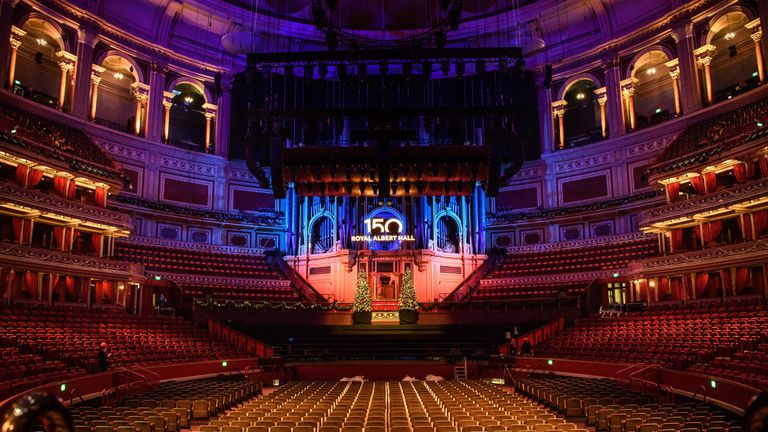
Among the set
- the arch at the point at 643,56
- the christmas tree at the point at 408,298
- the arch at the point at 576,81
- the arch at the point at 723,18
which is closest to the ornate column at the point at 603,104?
the arch at the point at 576,81

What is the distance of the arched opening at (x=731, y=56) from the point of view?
93.3 feet

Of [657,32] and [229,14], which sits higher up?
[229,14]

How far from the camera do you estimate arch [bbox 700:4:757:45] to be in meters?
27.0

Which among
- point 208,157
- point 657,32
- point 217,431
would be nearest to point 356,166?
point 217,431

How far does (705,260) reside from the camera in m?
23.6

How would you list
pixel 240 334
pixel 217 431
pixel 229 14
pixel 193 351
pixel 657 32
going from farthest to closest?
pixel 229 14 < pixel 657 32 < pixel 240 334 < pixel 193 351 < pixel 217 431

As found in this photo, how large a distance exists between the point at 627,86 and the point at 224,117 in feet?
72.5

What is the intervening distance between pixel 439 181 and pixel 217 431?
14.1m

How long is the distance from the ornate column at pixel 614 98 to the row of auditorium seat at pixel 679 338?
36.3 feet

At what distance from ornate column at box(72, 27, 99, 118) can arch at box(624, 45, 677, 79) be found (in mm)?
26986

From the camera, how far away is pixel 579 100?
35562mm

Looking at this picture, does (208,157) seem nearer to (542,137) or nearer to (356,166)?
(356,166)

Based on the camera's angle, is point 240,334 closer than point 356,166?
No

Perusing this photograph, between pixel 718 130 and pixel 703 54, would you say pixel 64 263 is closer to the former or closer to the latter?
pixel 718 130
